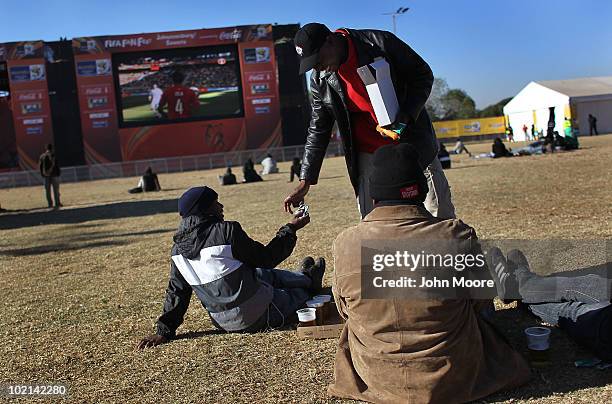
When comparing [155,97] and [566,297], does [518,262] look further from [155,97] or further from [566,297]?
[155,97]

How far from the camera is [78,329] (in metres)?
4.88

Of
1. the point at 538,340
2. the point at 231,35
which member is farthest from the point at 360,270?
the point at 231,35

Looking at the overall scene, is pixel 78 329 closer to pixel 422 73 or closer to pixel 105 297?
pixel 105 297

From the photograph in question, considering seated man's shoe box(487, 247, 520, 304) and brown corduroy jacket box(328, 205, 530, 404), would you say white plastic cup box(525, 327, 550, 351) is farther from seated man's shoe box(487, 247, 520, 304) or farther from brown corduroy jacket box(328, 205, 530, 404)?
seated man's shoe box(487, 247, 520, 304)

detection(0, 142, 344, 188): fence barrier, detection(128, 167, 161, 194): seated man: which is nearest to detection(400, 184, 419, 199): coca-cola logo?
detection(128, 167, 161, 194): seated man

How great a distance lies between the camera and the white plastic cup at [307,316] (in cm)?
412

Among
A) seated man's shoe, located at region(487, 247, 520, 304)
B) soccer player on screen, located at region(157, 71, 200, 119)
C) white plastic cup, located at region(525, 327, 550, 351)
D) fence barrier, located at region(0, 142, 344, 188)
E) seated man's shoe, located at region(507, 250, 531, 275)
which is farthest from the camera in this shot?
soccer player on screen, located at region(157, 71, 200, 119)

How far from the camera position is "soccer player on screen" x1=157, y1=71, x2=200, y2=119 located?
135ft

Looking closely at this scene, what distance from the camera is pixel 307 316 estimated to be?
4.13 m

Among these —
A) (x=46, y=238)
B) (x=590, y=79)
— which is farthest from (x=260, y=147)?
(x=46, y=238)

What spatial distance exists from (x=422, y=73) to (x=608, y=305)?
5.21 ft

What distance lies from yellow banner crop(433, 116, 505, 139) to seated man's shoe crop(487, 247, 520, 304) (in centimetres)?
4929

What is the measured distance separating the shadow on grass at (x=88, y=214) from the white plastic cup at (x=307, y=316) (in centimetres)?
1009

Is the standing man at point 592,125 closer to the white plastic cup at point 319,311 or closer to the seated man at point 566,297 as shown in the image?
the seated man at point 566,297
